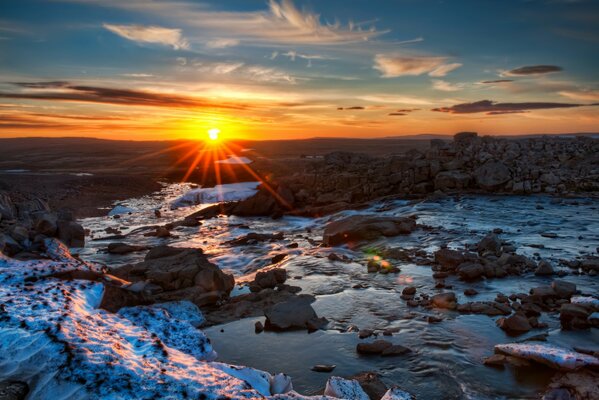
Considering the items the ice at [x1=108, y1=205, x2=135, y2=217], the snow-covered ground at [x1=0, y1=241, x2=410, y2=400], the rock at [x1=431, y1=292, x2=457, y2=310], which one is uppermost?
the snow-covered ground at [x1=0, y1=241, x2=410, y2=400]

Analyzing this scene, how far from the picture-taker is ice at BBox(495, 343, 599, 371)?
677 cm

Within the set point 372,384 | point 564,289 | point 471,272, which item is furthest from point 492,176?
point 372,384

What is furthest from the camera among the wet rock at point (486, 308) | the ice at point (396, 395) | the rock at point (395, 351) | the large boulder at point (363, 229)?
the large boulder at point (363, 229)

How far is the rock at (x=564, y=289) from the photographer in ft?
33.0

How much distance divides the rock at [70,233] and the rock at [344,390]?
14823 millimetres

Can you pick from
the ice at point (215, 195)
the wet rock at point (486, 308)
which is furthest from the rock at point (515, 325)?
the ice at point (215, 195)

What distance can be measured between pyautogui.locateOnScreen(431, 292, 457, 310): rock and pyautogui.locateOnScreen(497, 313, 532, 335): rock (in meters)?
1.30

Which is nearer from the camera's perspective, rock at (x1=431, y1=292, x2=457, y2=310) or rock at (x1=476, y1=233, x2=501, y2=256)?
rock at (x1=431, y1=292, x2=457, y2=310)

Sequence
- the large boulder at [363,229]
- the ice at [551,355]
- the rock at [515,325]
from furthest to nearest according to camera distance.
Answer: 1. the large boulder at [363,229]
2. the rock at [515,325]
3. the ice at [551,355]

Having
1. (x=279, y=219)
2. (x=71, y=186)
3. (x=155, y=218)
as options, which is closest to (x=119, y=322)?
(x=279, y=219)

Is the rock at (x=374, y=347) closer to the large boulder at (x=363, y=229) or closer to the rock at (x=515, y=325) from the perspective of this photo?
the rock at (x=515, y=325)

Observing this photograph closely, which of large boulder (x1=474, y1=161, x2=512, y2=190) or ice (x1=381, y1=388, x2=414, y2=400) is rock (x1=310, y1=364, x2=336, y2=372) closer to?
ice (x1=381, y1=388, x2=414, y2=400)

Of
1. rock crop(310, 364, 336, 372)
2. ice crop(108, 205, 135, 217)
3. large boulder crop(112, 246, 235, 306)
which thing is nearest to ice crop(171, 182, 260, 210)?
ice crop(108, 205, 135, 217)

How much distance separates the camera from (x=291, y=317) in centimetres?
953
